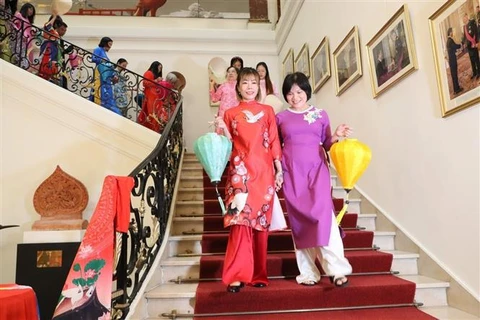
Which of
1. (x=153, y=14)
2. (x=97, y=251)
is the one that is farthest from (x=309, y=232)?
(x=153, y=14)

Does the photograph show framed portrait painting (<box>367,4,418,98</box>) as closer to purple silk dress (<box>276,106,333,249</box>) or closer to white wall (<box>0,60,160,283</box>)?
purple silk dress (<box>276,106,333,249</box>)

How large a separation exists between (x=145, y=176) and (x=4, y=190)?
3.25 metres

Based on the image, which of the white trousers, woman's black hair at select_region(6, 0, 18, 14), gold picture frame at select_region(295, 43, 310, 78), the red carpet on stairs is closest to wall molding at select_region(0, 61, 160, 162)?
woman's black hair at select_region(6, 0, 18, 14)

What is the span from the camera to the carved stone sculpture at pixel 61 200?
4.49 metres

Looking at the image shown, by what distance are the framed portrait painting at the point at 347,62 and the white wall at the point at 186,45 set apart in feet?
10.7

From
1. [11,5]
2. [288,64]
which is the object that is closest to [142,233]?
[11,5]

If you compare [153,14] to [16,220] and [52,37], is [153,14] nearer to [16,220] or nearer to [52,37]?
[52,37]

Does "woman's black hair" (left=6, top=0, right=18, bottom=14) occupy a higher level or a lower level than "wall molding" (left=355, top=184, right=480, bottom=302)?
higher

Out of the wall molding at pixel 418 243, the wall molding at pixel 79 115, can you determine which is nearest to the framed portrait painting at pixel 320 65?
the wall molding at pixel 418 243

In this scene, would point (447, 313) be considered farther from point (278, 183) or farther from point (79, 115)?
point (79, 115)

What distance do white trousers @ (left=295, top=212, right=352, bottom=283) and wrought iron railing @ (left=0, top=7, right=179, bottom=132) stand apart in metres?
3.69

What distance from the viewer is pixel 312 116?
2791 millimetres

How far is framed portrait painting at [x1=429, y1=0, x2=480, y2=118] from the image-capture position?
2.60 metres

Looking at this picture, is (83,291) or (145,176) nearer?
(83,291)
